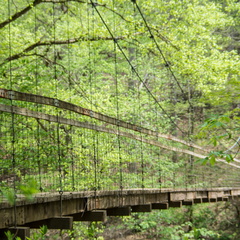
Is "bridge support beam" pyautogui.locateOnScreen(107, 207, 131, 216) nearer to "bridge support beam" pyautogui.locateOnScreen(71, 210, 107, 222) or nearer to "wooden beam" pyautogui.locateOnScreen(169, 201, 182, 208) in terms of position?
"bridge support beam" pyautogui.locateOnScreen(71, 210, 107, 222)

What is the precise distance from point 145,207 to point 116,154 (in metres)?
2.67

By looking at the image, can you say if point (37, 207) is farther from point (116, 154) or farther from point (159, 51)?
point (159, 51)

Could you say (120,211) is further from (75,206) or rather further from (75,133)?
(75,133)

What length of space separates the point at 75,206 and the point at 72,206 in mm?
47

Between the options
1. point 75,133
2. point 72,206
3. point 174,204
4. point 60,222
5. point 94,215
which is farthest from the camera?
point 75,133

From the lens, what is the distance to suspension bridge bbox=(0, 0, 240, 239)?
285 cm

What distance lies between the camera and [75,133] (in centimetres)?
722

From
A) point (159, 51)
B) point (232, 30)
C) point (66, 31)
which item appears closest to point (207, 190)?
Result: point (159, 51)

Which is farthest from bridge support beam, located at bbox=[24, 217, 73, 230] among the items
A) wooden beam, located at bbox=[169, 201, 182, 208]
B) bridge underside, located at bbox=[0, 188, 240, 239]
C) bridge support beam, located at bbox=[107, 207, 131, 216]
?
wooden beam, located at bbox=[169, 201, 182, 208]

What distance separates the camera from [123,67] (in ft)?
36.8

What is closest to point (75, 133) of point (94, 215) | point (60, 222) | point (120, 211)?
point (120, 211)

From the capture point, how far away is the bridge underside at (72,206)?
7.95 feet

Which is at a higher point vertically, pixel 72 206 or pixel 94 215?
pixel 72 206

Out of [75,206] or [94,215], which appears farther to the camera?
[94,215]
